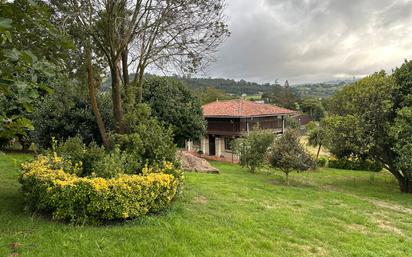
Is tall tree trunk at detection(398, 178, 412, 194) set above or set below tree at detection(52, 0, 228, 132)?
below

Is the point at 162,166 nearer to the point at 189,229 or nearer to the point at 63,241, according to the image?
the point at 189,229

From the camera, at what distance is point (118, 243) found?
18.4ft

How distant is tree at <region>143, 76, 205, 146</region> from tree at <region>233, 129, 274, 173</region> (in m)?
6.90

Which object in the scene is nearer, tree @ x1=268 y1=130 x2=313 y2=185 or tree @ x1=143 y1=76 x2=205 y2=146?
tree @ x1=268 y1=130 x2=313 y2=185

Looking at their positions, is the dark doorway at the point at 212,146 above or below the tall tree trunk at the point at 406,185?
above

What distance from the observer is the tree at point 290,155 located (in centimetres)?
1544

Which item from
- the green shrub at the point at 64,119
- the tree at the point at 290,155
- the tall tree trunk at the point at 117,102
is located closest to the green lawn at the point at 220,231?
the tall tree trunk at the point at 117,102

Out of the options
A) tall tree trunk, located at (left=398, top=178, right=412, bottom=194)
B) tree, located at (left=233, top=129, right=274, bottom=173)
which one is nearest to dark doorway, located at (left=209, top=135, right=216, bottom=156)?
tree, located at (left=233, top=129, right=274, bottom=173)

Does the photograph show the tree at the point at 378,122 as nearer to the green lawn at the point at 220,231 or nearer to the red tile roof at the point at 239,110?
the green lawn at the point at 220,231

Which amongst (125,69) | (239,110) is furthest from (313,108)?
(125,69)

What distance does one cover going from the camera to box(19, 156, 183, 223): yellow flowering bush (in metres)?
6.38

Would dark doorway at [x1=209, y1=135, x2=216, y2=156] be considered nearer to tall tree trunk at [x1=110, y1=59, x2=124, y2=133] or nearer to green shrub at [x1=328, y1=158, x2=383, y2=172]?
green shrub at [x1=328, y1=158, x2=383, y2=172]

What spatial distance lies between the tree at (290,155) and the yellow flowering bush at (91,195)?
367 inches

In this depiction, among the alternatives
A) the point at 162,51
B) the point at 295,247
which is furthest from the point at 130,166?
the point at 162,51
